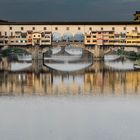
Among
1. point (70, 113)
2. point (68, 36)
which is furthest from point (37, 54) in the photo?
point (70, 113)

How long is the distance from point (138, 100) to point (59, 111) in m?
2.45

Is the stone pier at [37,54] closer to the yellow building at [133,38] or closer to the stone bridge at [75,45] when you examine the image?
the stone bridge at [75,45]

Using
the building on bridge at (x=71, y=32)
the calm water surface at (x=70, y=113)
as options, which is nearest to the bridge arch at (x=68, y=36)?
the building on bridge at (x=71, y=32)

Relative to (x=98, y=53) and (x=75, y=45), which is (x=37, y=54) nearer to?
(x=75, y=45)

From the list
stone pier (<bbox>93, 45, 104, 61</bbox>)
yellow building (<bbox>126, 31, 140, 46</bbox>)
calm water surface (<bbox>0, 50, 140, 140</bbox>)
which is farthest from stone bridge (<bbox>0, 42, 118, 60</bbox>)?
calm water surface (<bbox>0, 50, 140, 140</bbox>)

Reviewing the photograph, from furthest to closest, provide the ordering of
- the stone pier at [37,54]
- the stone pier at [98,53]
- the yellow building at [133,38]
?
1. the yellow building at [133,38]
2. the stone pier at [98,53]
3. the stone pier at [37,54]

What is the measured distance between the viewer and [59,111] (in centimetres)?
1221

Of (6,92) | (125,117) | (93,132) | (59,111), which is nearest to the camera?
(93,132)

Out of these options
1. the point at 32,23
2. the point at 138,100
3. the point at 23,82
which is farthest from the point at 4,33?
the point at 138,100

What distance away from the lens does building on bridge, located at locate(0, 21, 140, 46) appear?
41406 millimetres

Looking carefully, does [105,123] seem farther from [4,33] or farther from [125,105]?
[4,33]

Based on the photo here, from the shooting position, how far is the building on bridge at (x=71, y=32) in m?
41.4

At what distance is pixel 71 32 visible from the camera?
1628 inches

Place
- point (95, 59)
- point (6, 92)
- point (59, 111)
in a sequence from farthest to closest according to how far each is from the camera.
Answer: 1. point (95, 59)
2. point (6, 92)
3. point (59, 111)
